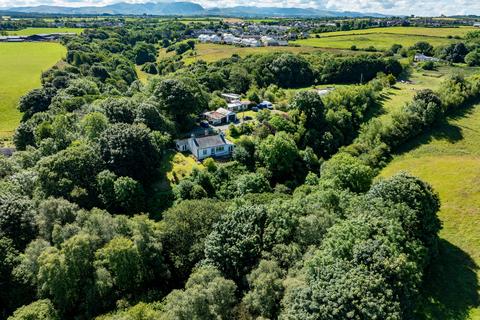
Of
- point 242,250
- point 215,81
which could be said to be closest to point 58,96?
point 215,81

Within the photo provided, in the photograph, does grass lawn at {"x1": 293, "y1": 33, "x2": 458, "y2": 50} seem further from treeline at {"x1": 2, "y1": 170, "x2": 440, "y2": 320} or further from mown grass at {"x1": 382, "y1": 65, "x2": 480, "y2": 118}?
treeline at {"x1": 2, "y1": 170, "x2": 440, "y2": 320}

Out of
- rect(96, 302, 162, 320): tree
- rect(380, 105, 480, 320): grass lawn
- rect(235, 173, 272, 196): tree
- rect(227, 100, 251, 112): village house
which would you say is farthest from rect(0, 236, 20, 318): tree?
rect(227, 100, 251, 112): village house

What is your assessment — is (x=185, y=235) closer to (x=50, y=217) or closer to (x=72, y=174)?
(x=50, y=217)

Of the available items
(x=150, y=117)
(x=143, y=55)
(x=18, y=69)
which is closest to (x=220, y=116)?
(x=150, y=117)

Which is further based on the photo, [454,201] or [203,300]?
[454,201]

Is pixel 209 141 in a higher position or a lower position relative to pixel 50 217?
higher

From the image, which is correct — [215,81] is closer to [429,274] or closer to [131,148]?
[131,148]

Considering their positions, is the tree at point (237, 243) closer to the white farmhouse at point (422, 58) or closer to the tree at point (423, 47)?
the white farmhouse at point (422, 58)
